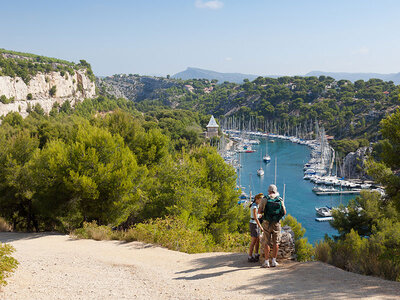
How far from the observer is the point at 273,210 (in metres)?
7.02

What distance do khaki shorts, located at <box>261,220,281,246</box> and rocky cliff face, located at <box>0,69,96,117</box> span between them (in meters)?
56.2

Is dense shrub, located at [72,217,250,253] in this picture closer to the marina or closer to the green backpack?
the green backpack

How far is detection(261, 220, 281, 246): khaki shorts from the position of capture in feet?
23.3

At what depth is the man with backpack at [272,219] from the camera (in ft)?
23.0

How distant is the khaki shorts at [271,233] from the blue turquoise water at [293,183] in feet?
89.6

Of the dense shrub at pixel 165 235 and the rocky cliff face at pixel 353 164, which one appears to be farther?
the rocky cliff face at pixel 353 164

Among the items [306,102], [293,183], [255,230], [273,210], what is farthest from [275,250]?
[306,102]

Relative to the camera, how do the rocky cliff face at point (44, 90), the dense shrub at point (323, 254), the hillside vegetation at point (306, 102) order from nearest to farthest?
the dense shrub at point (323, 254), the rocky cliff face at point (44, 90), the hillside vegetation at point (306, 102)

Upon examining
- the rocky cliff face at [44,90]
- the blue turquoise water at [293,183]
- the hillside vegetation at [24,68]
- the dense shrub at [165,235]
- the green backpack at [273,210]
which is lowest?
the blue turquoise water at [293,183]

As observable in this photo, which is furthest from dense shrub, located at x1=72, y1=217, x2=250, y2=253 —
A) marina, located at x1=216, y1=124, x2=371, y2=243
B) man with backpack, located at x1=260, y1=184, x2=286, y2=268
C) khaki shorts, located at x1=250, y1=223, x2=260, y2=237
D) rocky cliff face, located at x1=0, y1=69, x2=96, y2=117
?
rocky cliff face, located at x1=0, y1=69, x2=96, y2=117

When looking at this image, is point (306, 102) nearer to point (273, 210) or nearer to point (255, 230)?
point (255, 230)

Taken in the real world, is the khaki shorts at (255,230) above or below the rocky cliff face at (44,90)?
below

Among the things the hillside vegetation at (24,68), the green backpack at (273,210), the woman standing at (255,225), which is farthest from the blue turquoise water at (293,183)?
the hillside vegetation at (24,68)

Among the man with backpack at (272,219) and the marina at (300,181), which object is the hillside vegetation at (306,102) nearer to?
the marina at (300,181)
